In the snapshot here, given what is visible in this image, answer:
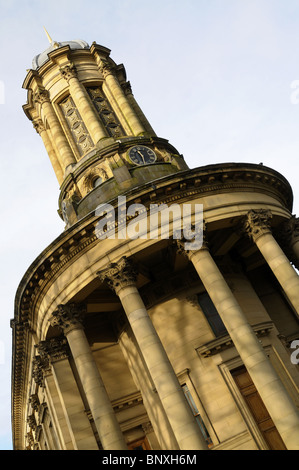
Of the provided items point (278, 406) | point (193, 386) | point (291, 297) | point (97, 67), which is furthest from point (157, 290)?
point (97, 67)

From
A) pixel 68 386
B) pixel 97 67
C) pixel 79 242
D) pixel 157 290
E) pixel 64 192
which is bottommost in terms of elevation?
pixel 68 386

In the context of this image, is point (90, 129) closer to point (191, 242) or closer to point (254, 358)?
point (191, 242)

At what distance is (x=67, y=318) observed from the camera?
19.8 meters

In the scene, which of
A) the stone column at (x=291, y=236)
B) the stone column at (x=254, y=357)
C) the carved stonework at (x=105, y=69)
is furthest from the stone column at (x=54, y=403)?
the carved stonework at (x=105, y=69)

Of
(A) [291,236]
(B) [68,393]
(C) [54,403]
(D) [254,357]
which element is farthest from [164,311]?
(A) [291,236]

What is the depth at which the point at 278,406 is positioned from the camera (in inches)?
628

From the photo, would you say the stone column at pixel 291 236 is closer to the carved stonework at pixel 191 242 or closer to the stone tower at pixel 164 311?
the stone tower at pixel 164 311

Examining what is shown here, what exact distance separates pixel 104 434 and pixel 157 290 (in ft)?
25.0

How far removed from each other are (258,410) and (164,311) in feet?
20.2

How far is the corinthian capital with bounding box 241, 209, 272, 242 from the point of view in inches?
800

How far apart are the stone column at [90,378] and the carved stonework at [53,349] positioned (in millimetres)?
2155

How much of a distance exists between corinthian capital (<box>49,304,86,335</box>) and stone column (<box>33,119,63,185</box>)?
12796 millimetres
